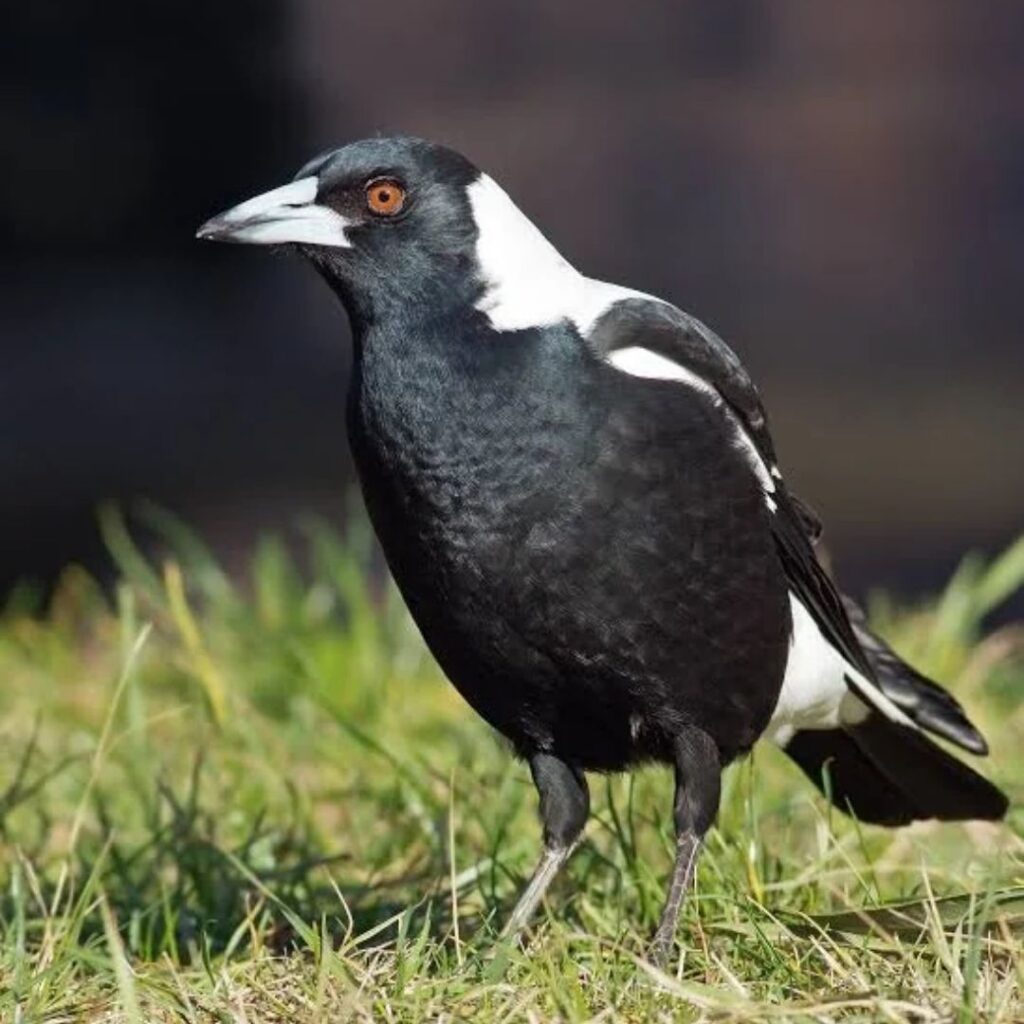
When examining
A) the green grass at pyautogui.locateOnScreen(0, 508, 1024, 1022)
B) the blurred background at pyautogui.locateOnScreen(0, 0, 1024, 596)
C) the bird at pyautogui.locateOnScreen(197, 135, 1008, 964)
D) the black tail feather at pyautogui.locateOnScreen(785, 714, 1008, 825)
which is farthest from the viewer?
the blurred background at pyautogui.locateOnScreen(0, 0, 1024, 596)

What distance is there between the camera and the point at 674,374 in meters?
3.14

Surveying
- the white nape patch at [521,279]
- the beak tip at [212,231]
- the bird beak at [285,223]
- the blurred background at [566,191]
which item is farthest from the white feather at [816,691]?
the blurred background at [566,191]

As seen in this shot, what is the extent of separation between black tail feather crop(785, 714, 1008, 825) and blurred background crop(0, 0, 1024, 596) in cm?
336

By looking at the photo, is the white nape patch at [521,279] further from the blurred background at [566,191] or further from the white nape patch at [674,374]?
the blurred background at [566,191]

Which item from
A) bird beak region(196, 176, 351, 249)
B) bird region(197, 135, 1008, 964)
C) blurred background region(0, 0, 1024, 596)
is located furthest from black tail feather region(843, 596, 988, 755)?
blurred background region(0, 0, 1024, 596)

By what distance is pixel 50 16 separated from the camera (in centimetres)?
726

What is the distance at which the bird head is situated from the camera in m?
3.17

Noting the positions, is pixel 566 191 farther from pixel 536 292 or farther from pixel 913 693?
pixel 536 292

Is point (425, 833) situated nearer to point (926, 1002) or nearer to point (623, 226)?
point (926, 1002)

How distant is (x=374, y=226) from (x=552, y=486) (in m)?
0.45

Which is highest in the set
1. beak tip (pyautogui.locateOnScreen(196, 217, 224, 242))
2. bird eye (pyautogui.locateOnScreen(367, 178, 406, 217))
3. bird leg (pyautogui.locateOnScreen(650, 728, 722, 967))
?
bird eye (pyautogui.locateOnScreen(367, 178, 406, 217))

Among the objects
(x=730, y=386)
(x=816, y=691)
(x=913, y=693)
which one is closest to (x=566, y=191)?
(x=913, y=693)

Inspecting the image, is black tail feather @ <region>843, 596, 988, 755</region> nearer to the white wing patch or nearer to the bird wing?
the bird wing

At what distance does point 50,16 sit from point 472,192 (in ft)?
14.2
